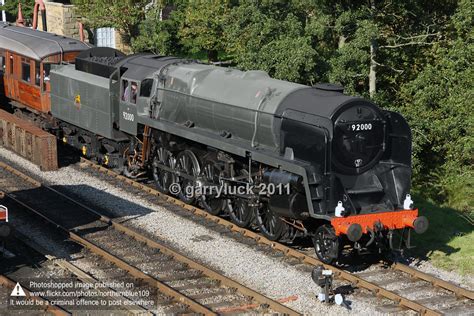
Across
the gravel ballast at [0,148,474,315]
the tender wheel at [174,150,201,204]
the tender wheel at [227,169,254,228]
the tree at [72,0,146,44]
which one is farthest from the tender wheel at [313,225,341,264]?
the tree at [72,0,146,44]

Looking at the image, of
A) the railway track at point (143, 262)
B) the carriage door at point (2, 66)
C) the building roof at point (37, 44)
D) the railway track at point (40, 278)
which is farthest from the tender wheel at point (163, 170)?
the carriage door at point (2, 66)

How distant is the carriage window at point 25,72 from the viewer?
24.4 m

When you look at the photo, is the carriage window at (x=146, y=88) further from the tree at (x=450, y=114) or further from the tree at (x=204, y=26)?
the tree at (x=204, y=26)

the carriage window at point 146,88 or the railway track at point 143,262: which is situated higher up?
the carriage window at point 146,88

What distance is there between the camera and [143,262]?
14281 millimetres

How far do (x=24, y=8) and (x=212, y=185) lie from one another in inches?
1157

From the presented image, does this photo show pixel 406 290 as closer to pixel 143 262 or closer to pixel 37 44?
pixel 143 262

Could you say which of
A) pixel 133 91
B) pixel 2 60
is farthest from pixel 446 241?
pixel 2 60

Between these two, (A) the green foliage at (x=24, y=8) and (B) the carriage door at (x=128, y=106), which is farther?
(A) the green foliage at (x=24, y=8)

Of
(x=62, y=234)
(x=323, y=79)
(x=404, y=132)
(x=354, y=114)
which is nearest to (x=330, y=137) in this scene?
(x=354, y=114)

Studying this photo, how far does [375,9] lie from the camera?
21422 millimetres

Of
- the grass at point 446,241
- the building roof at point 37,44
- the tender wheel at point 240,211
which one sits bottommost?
the grass at point 446,241

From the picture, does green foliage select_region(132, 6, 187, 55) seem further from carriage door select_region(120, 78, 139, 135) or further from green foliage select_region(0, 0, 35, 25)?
carriage door select_region(120, 78, 139, 135)

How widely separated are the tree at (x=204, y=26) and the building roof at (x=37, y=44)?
7.60m
